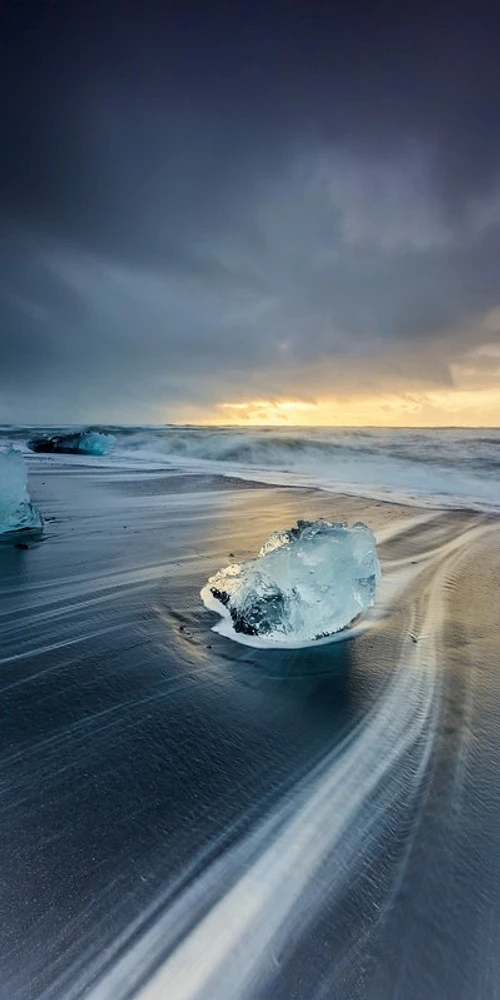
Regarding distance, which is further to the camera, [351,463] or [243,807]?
[351,463]

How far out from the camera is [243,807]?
4.99 feet

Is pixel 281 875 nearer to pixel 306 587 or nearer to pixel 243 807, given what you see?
pixel 243 807

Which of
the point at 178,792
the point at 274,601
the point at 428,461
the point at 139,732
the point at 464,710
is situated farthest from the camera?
the point at 428,461

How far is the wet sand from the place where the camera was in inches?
42.0

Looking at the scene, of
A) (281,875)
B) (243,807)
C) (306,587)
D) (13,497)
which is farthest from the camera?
(13,497)

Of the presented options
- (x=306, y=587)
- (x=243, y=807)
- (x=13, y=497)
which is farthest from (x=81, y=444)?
(x=243, y=807)

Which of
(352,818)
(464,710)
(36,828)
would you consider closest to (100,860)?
(36,828)

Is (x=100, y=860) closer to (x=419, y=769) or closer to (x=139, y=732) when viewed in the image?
(x=139, y=732)

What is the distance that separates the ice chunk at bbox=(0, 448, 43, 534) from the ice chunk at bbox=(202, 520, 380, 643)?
3496 mm

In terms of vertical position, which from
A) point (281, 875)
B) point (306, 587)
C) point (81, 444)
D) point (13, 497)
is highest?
point (81, 444)

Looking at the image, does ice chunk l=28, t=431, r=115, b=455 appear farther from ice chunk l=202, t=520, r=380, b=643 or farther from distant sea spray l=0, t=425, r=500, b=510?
ice chunk l=202, t=520, r=380, b=643

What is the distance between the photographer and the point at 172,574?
3.97m

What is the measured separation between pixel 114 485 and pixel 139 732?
885 centimetres

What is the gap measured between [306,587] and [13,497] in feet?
13.7
